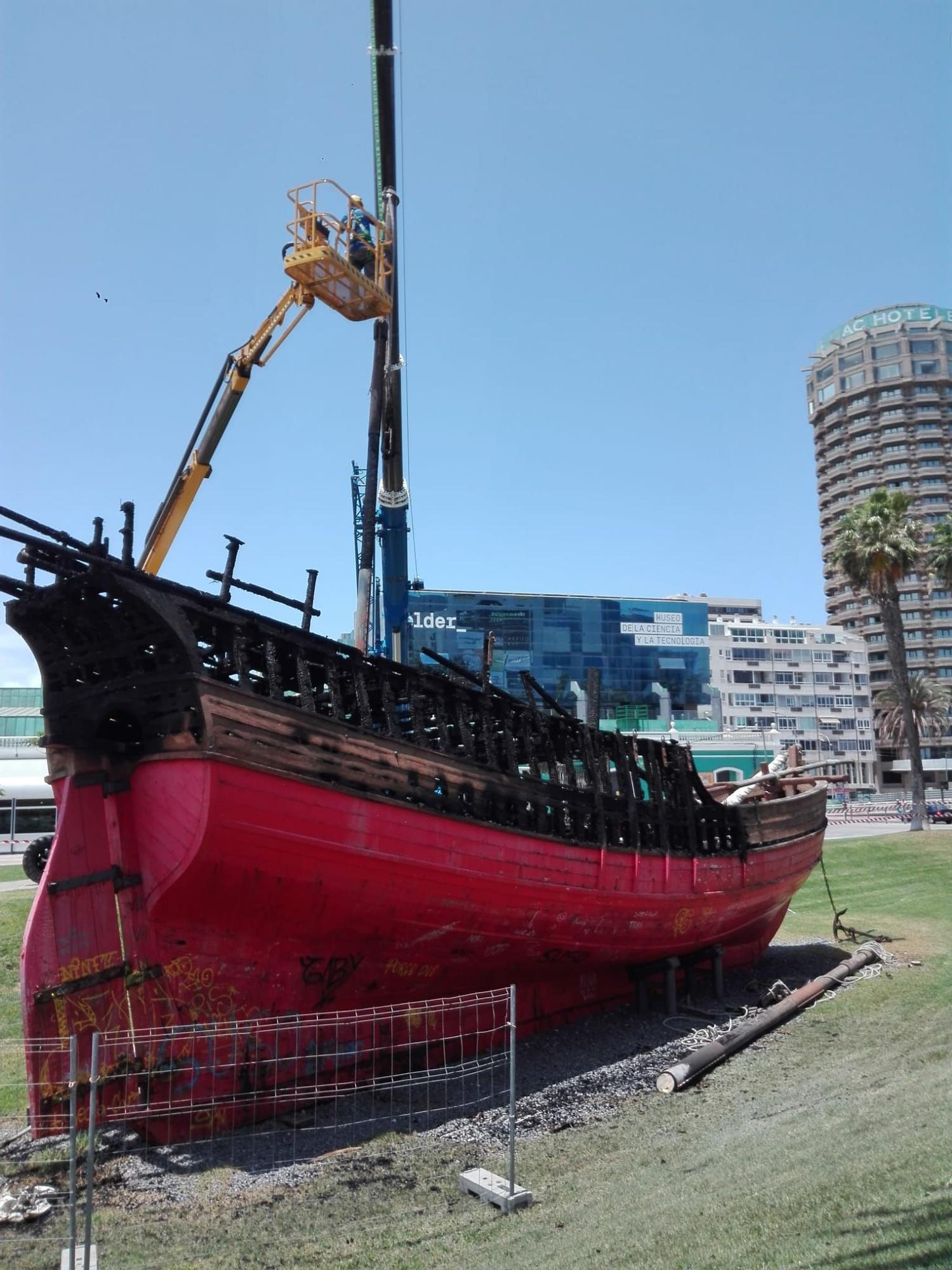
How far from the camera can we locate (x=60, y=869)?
7.68m

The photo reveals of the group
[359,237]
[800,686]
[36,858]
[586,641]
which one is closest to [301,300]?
[359,237]

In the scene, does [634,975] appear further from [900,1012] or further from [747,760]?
[747,760]

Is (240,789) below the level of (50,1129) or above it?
above

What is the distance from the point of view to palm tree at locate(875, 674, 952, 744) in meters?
68.3

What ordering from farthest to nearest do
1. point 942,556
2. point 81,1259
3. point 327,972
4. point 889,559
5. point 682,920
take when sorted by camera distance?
point 942,556
point 889,559
point 682,920
point 327,972
point 81,1259

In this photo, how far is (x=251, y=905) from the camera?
7.42 m

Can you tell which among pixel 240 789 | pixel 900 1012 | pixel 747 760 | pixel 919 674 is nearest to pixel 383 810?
pixel 240 789

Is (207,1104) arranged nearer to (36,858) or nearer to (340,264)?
(36,858)

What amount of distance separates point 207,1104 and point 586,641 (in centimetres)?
6419

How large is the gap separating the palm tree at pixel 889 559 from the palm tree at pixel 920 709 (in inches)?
1251

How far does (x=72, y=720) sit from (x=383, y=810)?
2971 mm

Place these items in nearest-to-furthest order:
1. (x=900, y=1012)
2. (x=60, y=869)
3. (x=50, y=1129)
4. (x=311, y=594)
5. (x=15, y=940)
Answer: (x=50, y=1129)
(x=60, y=869)
(x=311, y=594)
(x=900, y=1012)
(x=15, y=940)

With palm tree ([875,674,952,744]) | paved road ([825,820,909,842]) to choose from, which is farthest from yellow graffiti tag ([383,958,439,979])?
palm tree ([875,674,952,744])

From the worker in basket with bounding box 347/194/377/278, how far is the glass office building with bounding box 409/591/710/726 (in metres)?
51.2
